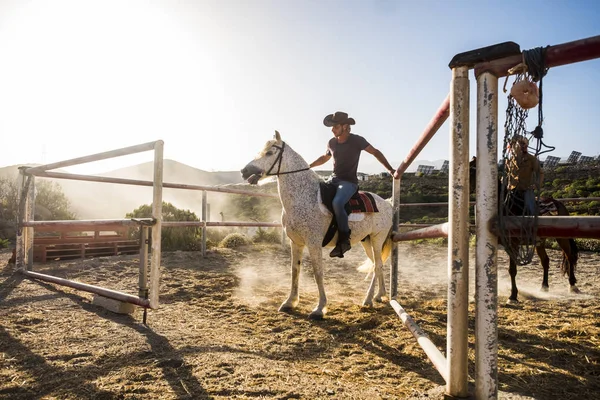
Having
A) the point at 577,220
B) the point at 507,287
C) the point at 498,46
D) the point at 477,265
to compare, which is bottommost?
the point at 507,287

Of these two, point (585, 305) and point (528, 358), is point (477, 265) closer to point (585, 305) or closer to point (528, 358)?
point (528, 358)

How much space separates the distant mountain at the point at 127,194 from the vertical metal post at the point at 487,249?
20314 mm

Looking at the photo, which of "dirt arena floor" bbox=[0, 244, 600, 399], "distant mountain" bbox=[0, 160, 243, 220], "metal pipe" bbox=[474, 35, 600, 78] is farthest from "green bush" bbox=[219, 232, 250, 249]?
"distant mountain" bbox=[0, 160, 243, 220]

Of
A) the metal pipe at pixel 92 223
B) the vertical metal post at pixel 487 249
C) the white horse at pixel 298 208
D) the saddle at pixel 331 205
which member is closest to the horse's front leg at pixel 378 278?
the white horse at pixel 298 208

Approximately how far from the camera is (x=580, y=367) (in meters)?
2.05

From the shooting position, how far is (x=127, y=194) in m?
57.7

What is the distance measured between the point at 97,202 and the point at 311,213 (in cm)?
4763

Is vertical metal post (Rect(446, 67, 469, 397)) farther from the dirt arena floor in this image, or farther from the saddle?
the saddle

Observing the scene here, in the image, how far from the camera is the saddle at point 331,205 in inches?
149

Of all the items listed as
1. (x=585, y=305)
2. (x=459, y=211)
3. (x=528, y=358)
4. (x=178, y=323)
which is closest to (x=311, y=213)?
(x=178, y=323)

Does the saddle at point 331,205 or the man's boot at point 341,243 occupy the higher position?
the saddle at point 331,205

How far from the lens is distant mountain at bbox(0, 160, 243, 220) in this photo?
38.5 m

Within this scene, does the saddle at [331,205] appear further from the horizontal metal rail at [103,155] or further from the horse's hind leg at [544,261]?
the horse's hind leg at [544,261]

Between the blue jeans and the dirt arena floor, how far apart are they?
3.01ft
